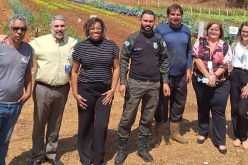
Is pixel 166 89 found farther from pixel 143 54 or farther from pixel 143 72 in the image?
pixel 143 54

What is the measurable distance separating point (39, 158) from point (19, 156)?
0.51 metres

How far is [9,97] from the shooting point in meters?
4.62

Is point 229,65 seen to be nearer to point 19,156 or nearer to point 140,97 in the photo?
point 140,97

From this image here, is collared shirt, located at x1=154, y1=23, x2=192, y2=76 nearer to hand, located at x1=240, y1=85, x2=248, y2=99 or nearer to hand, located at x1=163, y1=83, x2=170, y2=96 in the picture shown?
hand, located at x1=163, y1=83, x2=170, y2=96

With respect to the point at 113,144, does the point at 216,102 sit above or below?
above

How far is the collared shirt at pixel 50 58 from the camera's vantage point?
16.4 ft

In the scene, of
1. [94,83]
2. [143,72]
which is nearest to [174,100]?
[143,72]

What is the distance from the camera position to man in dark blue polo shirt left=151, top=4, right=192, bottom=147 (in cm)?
587

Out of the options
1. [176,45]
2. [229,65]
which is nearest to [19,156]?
[176,45]

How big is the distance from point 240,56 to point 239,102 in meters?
0.74

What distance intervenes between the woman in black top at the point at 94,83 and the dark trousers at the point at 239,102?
2051mm

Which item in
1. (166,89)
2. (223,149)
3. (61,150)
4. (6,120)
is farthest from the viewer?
(223,149)

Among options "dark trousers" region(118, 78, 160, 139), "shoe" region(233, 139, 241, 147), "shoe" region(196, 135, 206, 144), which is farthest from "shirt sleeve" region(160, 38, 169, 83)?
"shoe" region(233, 139, 241, 147)

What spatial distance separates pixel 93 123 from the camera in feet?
17.9
